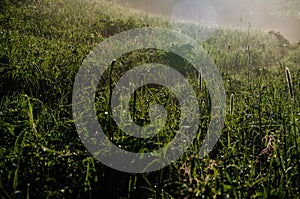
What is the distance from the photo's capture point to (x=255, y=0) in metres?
21.9

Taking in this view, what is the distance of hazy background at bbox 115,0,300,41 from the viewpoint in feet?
58.1

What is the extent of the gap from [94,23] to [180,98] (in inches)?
163

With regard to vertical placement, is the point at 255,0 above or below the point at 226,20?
above

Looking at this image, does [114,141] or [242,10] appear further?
[242,10]

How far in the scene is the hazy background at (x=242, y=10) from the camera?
1770 cm

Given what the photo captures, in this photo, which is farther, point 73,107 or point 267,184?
point 73,107

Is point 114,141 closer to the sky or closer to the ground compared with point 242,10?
closer to the ground

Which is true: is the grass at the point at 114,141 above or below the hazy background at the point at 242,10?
below

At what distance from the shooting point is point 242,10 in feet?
71.8

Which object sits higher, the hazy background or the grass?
the hazy background

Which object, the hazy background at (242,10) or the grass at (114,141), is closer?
the grass at (114,141)

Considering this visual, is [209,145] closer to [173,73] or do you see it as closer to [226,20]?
[173,73]

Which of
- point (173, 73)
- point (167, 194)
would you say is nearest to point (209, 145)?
point (167, 194)

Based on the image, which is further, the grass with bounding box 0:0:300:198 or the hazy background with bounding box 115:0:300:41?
the hazy background with bounding box 115:0:300:41
